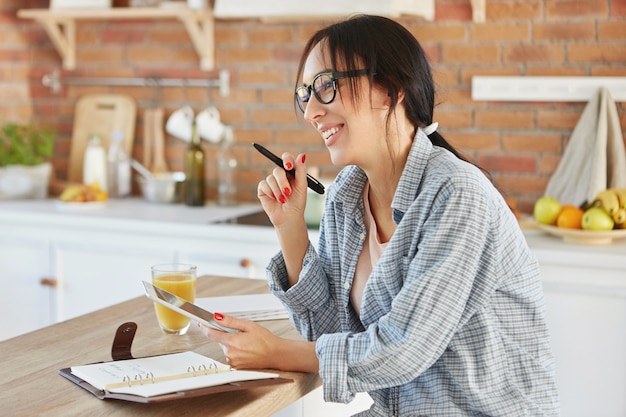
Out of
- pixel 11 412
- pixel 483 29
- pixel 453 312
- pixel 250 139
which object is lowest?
pixel 11 412

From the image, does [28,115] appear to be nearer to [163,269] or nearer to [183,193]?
[183,193]

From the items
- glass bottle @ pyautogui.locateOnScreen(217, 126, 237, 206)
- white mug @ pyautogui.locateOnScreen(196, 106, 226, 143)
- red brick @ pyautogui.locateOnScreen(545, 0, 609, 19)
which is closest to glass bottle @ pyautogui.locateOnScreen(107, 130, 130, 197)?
white mug @ pyautogui.locateOnScreen(196, 106, 226, 143)

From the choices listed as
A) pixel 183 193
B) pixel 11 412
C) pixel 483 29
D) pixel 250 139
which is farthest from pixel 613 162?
pixel 11 412

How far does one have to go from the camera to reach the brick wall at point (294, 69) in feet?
10.3

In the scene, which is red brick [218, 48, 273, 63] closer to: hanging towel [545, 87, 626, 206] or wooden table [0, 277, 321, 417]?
hanging towel [545, 87, 626, 206]

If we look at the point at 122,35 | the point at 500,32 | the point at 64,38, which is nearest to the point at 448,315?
the point at 500,32

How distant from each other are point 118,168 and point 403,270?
8.21 feet

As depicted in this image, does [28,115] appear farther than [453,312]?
Yes

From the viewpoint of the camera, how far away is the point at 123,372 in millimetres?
1422

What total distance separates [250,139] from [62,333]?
2.06 meters

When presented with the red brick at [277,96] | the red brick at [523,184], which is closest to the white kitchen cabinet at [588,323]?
the red brick at [523,184]

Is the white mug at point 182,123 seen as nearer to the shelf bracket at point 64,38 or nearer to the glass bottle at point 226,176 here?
the glass bottle at point 226,176

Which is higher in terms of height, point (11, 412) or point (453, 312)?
point (453, 312)

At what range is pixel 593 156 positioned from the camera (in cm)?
297
